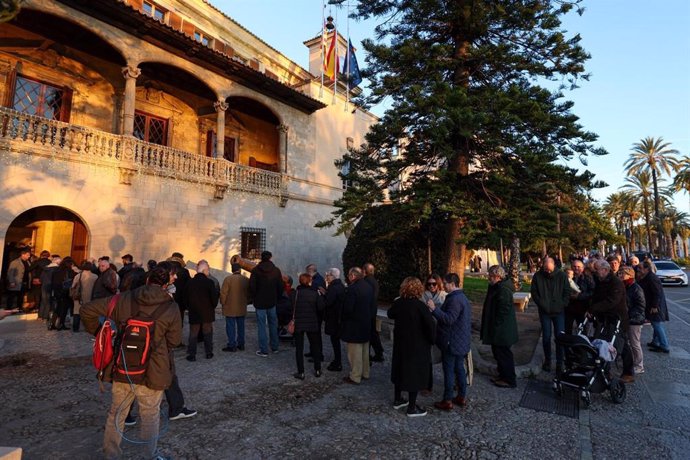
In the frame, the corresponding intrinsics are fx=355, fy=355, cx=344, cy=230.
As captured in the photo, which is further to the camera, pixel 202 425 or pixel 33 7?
pixel 33 7

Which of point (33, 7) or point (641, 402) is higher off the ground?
point (33, 7)

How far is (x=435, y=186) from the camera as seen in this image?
25.5 ft

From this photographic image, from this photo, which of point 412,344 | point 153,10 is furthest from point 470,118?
point 153,10

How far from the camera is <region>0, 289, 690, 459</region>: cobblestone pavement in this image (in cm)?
366

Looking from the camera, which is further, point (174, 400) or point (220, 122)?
point (220, 122)

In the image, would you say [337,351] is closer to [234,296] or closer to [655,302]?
[234,296]

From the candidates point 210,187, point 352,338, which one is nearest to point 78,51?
point 210,187

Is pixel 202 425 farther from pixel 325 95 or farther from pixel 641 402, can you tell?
pixel 325 95

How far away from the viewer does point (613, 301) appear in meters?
5.37

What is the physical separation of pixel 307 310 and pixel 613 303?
4743mm

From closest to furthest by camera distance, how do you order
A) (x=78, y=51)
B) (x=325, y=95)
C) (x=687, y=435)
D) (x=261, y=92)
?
(x=687, y=435), (x=78, y=51), (x=261, y=92), (x=325, y=95)

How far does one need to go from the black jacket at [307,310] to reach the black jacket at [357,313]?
1.72 ft

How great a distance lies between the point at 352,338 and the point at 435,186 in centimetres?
391

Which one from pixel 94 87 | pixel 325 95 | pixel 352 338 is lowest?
pixel 352 338
